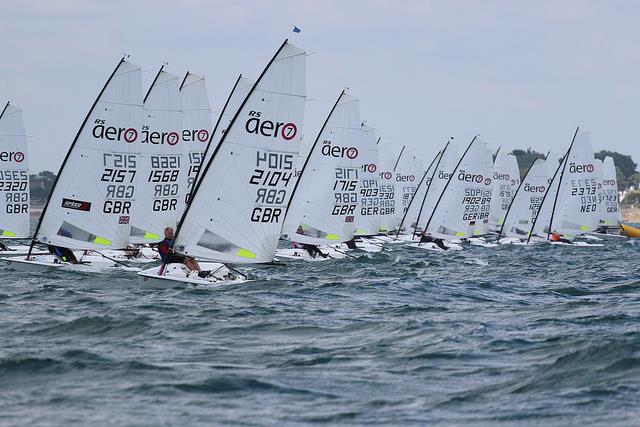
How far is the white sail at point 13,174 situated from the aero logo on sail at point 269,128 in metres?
12.8

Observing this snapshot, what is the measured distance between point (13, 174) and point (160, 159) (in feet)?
18.0

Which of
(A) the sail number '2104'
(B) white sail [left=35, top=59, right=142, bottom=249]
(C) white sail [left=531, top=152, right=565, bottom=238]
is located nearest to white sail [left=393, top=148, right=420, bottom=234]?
(C) white sail [left=531, top=152, right=565, bottom=238]

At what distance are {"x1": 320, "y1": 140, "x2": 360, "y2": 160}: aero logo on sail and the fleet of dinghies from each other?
0.03 meters

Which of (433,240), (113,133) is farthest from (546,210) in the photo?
(113,133)

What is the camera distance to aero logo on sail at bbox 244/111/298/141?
20891 millimetres

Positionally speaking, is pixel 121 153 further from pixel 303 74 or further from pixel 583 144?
pixel 583 144

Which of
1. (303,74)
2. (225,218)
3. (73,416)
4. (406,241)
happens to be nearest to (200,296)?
(225,218)

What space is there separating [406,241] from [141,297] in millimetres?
29442

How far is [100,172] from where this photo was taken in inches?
981

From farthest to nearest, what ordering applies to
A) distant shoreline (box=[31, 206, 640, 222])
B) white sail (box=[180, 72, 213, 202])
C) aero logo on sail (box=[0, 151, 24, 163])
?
distant shoreline (box=[31, 206, 640, 222])
white sail (box=[180, 72, 213, 202])
aero logo on sail (box=[0, 151, 24, 163])

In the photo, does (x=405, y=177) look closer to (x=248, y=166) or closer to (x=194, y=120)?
(x=194, y=120)

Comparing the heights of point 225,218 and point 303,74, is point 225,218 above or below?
below

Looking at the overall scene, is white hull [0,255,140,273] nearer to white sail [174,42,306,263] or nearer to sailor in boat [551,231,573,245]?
white sail [174,42,306,263]

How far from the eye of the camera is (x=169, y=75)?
2909cm
